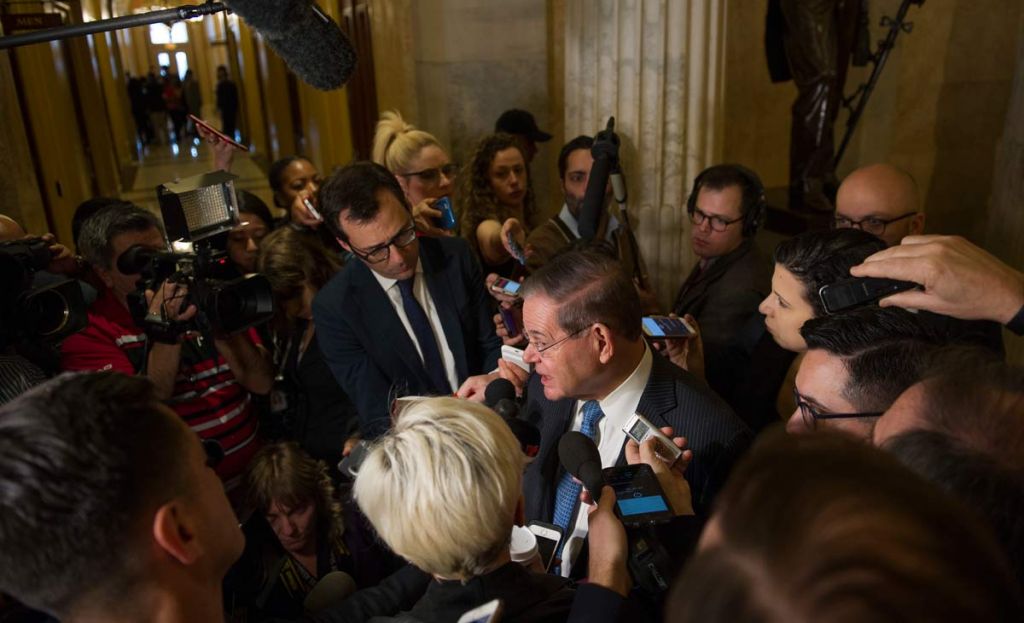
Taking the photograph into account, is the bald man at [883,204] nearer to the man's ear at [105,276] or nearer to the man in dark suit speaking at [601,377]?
the man in dark suit speaking at [601,377]

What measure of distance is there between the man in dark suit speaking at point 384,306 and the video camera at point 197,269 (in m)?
0.32

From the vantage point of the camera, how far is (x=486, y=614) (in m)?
1.19

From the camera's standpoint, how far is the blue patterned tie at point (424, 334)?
2598mm

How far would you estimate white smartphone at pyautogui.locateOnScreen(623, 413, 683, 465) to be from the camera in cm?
155

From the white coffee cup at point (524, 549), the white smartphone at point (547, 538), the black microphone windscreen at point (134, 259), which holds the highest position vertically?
the black microphone windscreen at point (134, 259)

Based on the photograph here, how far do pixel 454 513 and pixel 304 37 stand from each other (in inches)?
38.2

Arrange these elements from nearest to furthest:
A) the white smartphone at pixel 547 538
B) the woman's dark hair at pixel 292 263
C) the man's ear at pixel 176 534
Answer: the man's ear at pixel 176 534 → the white smartphone at pixel 547 538 → the woman's dark hair at pixel 292 263

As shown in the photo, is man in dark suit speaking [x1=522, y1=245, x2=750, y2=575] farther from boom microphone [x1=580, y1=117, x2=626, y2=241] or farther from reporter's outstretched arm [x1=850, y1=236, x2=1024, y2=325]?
boom microphone [x1=580, y1=117, x2=626, y2=241]

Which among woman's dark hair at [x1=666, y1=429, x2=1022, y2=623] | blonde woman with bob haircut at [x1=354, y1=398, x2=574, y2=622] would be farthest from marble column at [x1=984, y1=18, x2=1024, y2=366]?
woman's dark hair at [x1=666, y1=429, x2=1022, y2=623]

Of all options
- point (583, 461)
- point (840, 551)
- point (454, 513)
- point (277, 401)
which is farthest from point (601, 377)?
point (277, 401)

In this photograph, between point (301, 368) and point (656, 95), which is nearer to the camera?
point (301, 368)

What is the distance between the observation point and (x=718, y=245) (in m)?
2.96

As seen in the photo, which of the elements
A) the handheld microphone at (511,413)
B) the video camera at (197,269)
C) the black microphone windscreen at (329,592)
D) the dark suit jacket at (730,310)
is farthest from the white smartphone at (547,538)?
the video camera at (197,269)

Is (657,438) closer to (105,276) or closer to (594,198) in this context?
(594,198)
